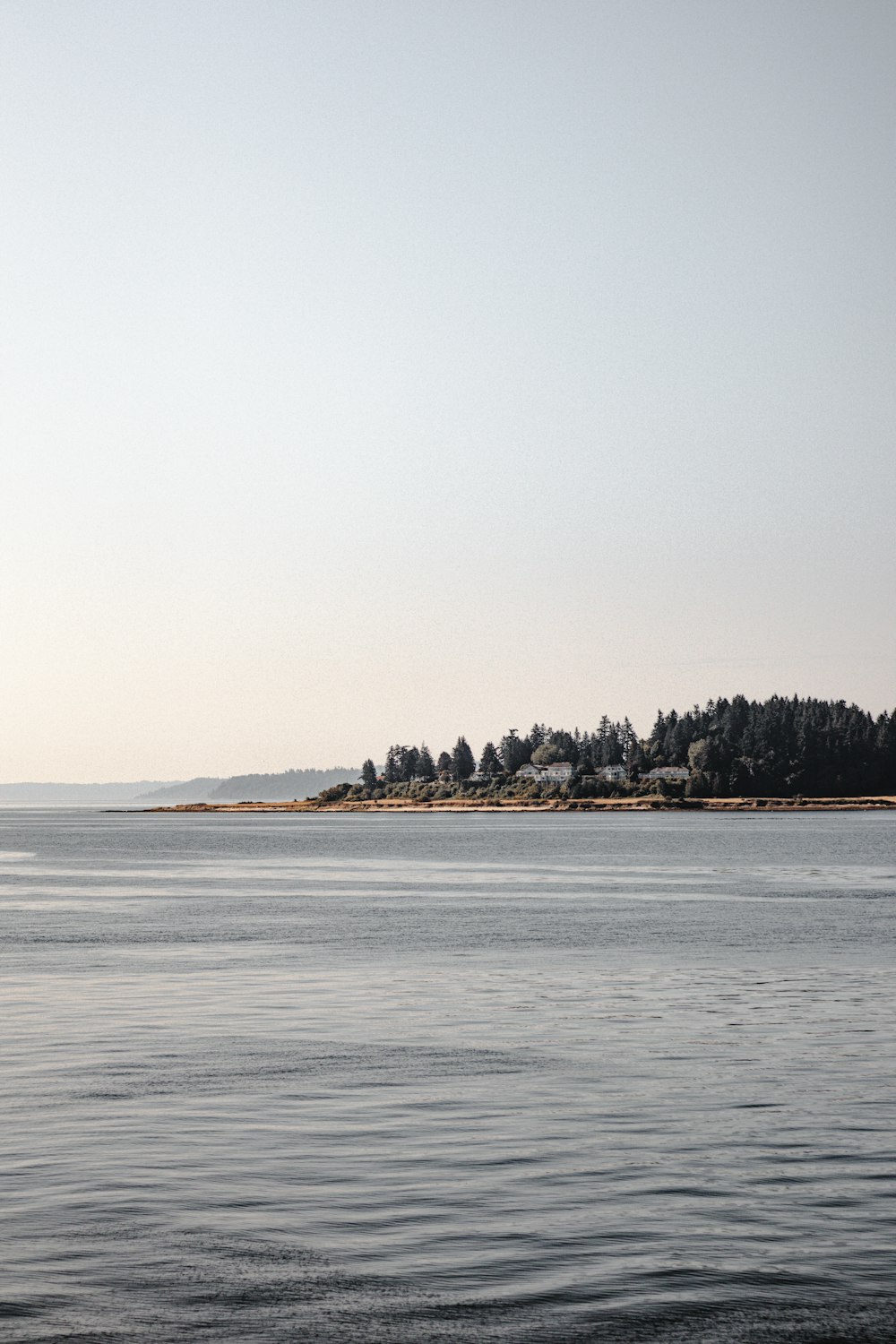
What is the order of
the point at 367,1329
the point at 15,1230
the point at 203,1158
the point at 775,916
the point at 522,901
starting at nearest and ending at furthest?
the point at 367,1329, the point at 15,1230, the point at 203,1158, the point at 775,916, the point at 522,901

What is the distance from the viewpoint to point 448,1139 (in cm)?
1903

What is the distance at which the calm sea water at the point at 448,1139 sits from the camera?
12922mm

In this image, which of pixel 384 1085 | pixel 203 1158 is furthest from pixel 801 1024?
pixel 203 1158

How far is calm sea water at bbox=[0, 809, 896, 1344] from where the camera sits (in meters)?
12.9

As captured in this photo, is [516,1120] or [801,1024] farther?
[801,1024]

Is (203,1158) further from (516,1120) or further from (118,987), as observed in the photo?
(118,987)

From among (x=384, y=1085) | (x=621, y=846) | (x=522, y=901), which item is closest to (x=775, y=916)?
(x=522, y=901)

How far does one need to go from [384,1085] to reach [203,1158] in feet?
16.6

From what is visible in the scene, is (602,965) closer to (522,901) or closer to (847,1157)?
(847,1157)

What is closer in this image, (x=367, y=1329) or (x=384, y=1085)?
(x=367, y=1329)

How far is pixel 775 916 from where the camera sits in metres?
56.4

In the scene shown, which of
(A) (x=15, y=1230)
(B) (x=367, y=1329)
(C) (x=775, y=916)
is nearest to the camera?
(B) (x=367, y=1329)

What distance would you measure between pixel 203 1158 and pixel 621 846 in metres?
120

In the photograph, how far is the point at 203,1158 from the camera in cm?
1795
